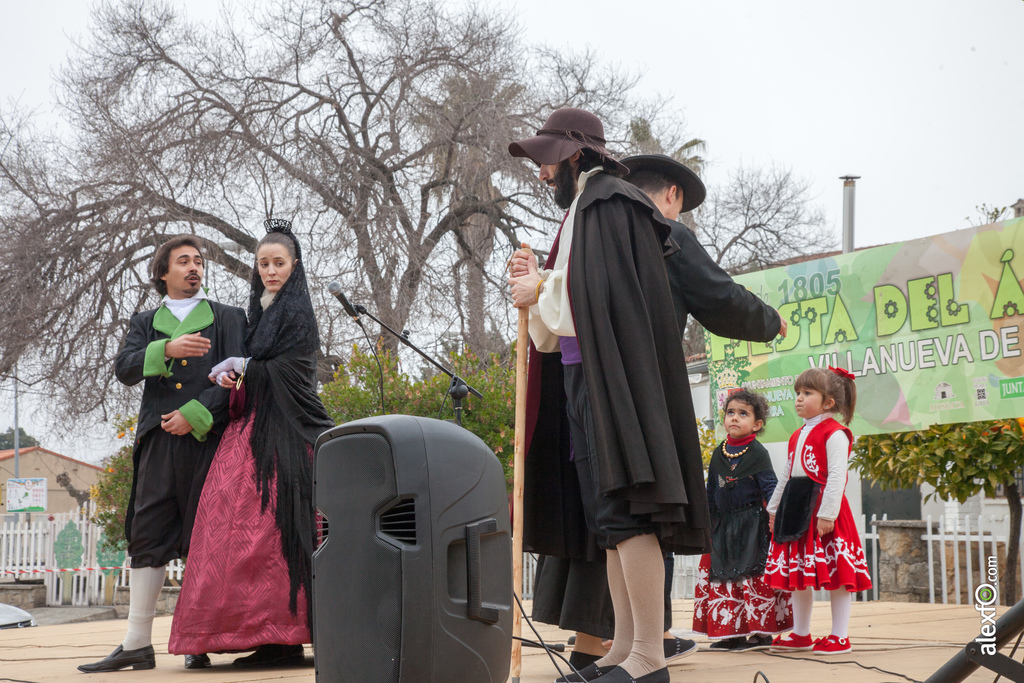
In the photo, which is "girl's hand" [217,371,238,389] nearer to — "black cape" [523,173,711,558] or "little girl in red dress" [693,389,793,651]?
"black cape" [523,173,711,558]

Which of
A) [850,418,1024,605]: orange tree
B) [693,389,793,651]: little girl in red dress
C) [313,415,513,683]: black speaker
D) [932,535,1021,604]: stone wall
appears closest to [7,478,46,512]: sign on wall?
[850,418,1024,605]: orange tree

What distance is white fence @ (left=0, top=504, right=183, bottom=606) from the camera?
47.3ft

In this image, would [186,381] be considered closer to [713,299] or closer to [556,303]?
[556,303]

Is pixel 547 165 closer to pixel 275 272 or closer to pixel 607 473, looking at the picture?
pixel 607 473

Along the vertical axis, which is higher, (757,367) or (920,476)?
(757,367)

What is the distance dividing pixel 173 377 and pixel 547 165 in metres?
1.87

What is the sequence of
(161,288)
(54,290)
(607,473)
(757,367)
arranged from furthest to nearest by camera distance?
(54,290) < (757,367) < (161,288) < (607,473)

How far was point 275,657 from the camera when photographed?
361 cm

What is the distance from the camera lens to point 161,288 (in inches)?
163

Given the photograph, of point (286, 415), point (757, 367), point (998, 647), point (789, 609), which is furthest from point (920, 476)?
point (998, 647)

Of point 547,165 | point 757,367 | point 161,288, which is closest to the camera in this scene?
point 547,165

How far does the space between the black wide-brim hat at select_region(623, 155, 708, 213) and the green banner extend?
348 cm

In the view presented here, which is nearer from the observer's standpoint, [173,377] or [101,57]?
[173,377]

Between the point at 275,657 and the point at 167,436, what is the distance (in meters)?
0.99
